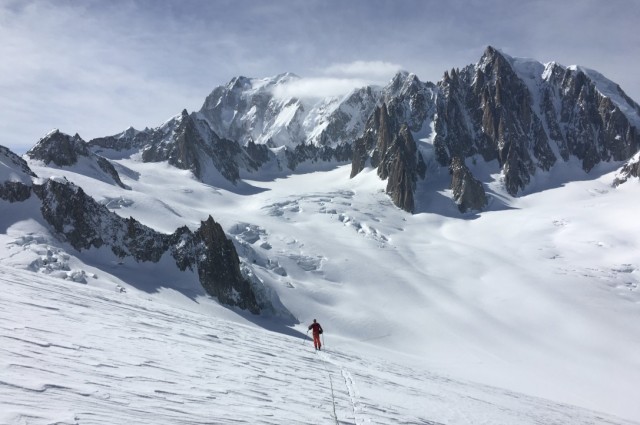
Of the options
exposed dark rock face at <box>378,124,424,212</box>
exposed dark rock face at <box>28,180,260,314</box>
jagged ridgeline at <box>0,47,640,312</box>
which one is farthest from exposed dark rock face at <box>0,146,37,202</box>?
jagged ridgeline at <box>0,47,640,312</box>

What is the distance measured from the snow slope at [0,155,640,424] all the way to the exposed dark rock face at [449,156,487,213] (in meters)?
4.58

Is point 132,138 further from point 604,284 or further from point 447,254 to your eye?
point 604,284

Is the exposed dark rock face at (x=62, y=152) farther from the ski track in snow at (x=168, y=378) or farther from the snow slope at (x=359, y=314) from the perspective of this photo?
the ski track in snow at (x=168, y=378)

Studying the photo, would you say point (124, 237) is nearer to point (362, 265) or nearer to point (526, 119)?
point (362, 265)

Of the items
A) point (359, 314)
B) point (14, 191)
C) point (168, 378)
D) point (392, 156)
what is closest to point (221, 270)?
point (359, 314)

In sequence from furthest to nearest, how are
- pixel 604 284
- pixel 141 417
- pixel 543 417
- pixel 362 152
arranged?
pixel 362 152
pixel 604 284
pixel 543 417
pixel 141 417

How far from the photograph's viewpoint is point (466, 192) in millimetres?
127125

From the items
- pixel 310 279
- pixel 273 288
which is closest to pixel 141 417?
pixel 273 288

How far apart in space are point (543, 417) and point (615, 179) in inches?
5513

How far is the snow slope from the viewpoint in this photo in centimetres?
1112

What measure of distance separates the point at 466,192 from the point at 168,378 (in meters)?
125

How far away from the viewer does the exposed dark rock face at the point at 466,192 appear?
126125 millimetres

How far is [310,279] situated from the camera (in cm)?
6600

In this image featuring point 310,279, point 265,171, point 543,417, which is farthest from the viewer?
point 265,171
